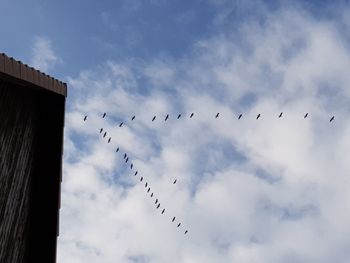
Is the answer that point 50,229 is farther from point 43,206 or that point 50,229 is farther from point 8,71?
point 8,71

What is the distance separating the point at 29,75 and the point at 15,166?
2.17m

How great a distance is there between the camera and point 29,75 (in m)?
9.08

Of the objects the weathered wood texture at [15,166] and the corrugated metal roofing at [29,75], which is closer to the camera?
the corrugated metal roofing at [29,75]

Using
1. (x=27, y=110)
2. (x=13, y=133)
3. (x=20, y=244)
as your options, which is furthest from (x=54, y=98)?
(x=20, y=244)

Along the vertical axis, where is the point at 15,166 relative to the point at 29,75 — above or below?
below

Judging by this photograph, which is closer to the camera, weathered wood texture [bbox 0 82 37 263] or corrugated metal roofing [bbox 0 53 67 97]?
corrugated metal roofing [bbox 0 53 67 97]

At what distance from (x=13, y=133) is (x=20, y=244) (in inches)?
104

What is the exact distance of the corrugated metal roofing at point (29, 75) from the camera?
26.1ft

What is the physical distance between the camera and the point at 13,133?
9898 mm

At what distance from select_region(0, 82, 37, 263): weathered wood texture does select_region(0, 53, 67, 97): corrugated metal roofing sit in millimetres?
550

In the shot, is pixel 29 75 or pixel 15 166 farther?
pixel 15 166

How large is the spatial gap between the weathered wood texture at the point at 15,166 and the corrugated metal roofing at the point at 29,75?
550 millimetres

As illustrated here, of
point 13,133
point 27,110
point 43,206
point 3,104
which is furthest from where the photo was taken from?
point 43,206

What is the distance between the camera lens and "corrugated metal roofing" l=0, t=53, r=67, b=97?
26.1 feet
